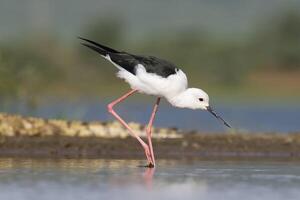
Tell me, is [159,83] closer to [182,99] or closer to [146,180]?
[182,99]

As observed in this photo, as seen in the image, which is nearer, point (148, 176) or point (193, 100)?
point (148, 176)

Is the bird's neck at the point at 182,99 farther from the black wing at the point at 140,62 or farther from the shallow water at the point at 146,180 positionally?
the shallow water at the point at 146,180

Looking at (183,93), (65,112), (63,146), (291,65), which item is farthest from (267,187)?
(291,65)

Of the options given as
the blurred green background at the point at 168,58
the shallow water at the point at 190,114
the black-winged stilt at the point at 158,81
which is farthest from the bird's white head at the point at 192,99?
the blurred green background at the point at 168,58

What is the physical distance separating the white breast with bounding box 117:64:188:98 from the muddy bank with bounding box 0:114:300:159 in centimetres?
102

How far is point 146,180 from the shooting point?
10906 mm

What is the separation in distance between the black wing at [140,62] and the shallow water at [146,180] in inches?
37.5

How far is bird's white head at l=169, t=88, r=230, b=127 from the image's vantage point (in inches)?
506

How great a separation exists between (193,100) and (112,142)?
1.68 metres

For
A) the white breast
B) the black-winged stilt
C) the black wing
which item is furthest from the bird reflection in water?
the black wing

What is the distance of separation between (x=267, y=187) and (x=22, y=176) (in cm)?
216

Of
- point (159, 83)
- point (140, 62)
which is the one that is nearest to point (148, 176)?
point (159, 83)

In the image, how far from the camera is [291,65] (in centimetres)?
3625

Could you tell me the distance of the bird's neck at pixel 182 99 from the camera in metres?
12.9
